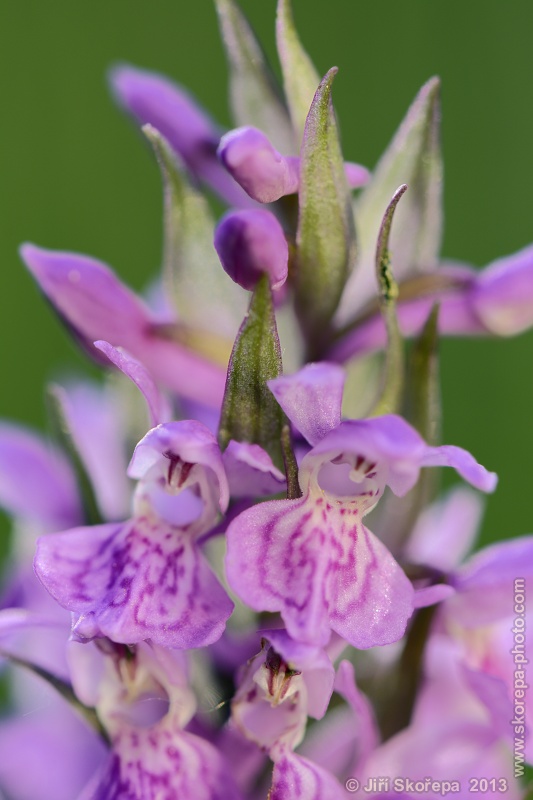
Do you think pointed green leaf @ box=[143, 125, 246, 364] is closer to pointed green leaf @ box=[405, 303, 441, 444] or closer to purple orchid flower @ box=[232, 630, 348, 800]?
pointed green leaf @ box=[405, 303, 441, 444]

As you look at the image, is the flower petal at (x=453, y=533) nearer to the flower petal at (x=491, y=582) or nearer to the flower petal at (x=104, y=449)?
the flower petal at (x=491, y=582)

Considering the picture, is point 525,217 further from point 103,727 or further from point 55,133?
point 103,727

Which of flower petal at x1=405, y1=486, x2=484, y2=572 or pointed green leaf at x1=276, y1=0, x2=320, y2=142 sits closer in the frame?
pointed green leaf at x1=276, y1=0, x2=320, y2=142

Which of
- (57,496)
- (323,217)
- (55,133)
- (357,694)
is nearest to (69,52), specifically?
(55,133)

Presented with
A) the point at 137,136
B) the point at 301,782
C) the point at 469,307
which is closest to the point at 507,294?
the point at 469,307

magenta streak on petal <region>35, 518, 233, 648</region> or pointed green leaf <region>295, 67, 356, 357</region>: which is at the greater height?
pointed green leaf <region>295, 67, 356, 357</region>

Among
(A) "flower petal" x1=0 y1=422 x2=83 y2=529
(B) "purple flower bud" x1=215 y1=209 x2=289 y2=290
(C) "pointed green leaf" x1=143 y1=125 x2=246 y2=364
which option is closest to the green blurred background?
(A) "flower petal" x1=0 y1=422 x2=83 y2=529
